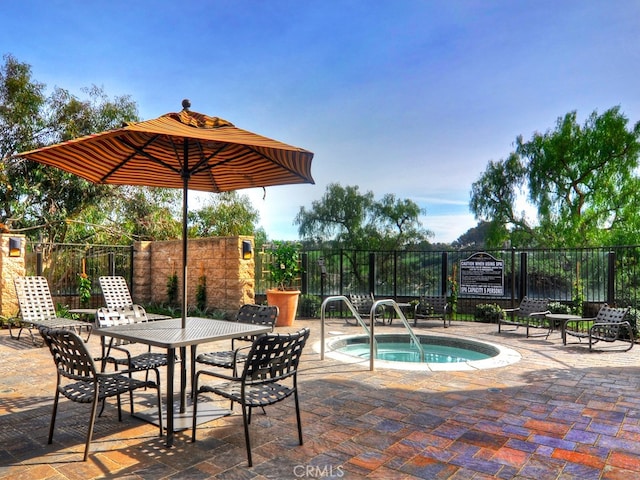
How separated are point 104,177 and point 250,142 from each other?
82.8 inches

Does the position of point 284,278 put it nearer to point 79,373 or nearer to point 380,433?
point 380,433

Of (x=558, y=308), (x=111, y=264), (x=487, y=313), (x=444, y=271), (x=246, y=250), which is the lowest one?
(x=487, y=313)

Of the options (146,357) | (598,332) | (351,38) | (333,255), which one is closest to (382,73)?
(351,38)

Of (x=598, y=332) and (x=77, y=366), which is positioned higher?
(x=77, y=366)

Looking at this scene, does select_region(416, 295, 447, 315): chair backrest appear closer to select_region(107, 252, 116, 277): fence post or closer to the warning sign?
the warning sign

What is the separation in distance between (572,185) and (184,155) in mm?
23021

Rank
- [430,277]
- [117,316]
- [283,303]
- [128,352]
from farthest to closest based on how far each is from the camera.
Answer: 1. [430,277]
2. [283,303]
3. [117,316]
4. [128,352]

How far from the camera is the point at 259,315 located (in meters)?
4.66

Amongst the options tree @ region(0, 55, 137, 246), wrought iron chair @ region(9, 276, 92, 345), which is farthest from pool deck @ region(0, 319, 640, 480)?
tree @ region(0, 55, 137, 246)

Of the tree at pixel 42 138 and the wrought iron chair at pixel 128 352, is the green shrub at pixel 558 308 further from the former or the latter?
the tree at pixel 42 138

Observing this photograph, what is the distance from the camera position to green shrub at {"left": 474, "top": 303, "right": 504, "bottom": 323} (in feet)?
34.8

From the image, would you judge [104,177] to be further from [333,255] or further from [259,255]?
[333,255]

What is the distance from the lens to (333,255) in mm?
12102

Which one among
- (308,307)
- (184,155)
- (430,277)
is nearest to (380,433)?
(184,155)
